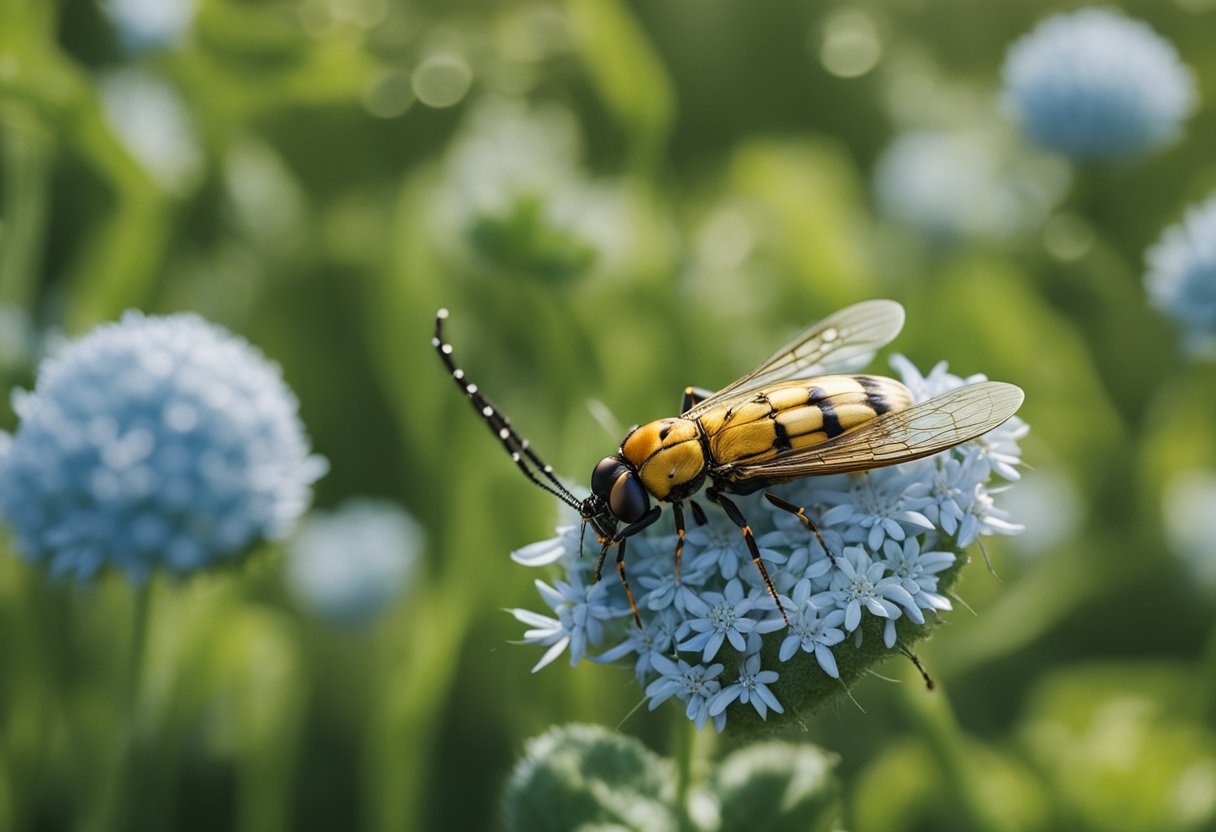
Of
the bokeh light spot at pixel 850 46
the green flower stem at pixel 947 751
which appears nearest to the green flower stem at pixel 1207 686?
the green flower stem at pixel 947 751

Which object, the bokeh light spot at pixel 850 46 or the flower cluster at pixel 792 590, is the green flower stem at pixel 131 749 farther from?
the bokeh light spot at pixel 850 46

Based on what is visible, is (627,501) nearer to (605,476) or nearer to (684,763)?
(605,476)

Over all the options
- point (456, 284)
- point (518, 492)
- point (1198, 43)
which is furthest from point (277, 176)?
point (1198, 43)

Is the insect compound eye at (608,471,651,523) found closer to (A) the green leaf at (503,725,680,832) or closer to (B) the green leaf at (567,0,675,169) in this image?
(A) the green leaf at (503,725,680,832)

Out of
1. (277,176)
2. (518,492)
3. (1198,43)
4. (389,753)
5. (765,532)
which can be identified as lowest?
(765,532)

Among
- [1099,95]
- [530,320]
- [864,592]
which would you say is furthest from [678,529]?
[1099,95]

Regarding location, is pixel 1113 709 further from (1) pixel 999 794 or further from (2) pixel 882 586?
(2) pixel 882 586

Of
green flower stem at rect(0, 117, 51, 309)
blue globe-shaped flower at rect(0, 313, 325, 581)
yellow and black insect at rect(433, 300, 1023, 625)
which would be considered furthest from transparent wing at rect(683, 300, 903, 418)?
green flower stem at rect(0, 117, 51, 309)
